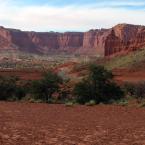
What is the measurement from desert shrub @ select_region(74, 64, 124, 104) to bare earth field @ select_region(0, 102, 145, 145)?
5.78 meters

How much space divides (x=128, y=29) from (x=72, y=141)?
18228 centimetres

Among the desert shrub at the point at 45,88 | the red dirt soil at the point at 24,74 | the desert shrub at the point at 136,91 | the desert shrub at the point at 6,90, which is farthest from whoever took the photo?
the red dirt soil at the point at 24,74

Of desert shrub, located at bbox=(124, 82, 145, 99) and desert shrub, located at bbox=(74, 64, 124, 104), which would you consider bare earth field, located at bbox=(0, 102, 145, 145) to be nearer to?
desert shrub, located at bbox=(74, 64, 124, 104)

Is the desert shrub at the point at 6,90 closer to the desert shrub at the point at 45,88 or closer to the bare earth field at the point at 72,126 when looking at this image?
the desert shrub at the point at 45,88

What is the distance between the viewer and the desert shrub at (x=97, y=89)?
31.9 m

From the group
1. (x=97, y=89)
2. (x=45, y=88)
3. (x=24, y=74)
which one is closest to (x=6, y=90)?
(x=45, y=88)

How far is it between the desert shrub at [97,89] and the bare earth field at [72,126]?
18.9 ft

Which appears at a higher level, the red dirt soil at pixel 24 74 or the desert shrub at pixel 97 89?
the desert shrub at pixel 97 89

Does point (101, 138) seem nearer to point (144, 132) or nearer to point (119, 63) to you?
point (144, 132)

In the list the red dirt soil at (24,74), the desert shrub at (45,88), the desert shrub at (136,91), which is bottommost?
the red dirt soil at (24,74)

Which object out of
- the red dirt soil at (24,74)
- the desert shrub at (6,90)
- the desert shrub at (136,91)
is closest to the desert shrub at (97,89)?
the desert shrub at (136,91)

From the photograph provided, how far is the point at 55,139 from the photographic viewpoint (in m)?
14.8

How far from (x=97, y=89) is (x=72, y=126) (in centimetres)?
1423

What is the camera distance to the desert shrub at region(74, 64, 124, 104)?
3192 cm
